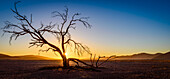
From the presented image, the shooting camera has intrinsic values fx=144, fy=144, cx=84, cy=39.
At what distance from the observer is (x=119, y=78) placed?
657 cm

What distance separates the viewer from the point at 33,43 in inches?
454

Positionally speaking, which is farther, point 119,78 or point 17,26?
point 17,26

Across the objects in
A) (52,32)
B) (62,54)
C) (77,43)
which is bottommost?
(62,54)

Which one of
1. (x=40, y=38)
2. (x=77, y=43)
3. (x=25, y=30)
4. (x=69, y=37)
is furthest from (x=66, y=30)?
(x=25, y=30)

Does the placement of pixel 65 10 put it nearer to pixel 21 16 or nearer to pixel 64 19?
pixel 64 19

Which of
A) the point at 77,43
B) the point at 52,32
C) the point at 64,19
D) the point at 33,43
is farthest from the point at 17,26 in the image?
the point at 77,43

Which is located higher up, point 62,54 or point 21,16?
point 21,16

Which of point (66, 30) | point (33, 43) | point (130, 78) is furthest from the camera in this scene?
point (66, 30)

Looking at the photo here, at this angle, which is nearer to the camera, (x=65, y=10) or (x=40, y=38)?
(x=40, y=38)

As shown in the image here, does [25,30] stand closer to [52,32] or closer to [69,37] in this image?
[52,32]

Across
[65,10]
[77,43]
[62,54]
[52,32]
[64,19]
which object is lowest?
[62,54]

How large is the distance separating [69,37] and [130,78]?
7029 millimetres

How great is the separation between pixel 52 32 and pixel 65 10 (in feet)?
7.23

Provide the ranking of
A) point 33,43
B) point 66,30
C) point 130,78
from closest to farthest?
point 130,78, point 33,43, point 66,30
